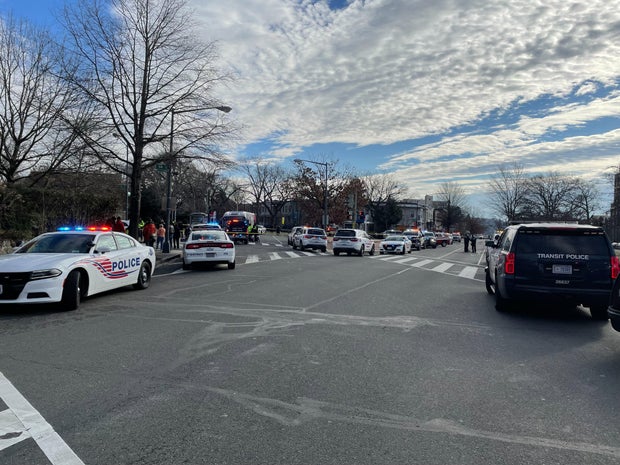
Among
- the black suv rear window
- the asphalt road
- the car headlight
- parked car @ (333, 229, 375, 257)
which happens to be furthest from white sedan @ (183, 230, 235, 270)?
parked car @ (333, 229, 375, 257)

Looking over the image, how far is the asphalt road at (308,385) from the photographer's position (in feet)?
11.7

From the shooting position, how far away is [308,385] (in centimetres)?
495

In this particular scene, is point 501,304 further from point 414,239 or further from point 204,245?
point 414,239

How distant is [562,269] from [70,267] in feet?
29.7

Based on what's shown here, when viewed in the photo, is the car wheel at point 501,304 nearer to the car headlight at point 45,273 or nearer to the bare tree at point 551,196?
the car headlight at point 45,273

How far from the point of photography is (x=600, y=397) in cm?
482

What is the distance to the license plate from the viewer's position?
8.70 metres

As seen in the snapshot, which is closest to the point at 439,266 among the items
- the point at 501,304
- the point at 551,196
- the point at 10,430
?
the point at 501,304

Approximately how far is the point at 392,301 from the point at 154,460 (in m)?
7.89

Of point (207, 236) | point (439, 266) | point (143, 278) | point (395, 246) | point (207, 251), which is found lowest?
point (439, 266)

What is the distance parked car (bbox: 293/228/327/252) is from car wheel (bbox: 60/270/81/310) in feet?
75.8

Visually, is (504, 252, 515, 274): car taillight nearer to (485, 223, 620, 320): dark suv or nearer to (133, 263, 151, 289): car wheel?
(485, 223, 620, 320): dark suv

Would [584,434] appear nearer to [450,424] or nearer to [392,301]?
[450,424]

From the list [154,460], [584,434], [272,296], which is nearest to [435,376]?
[584,434]
